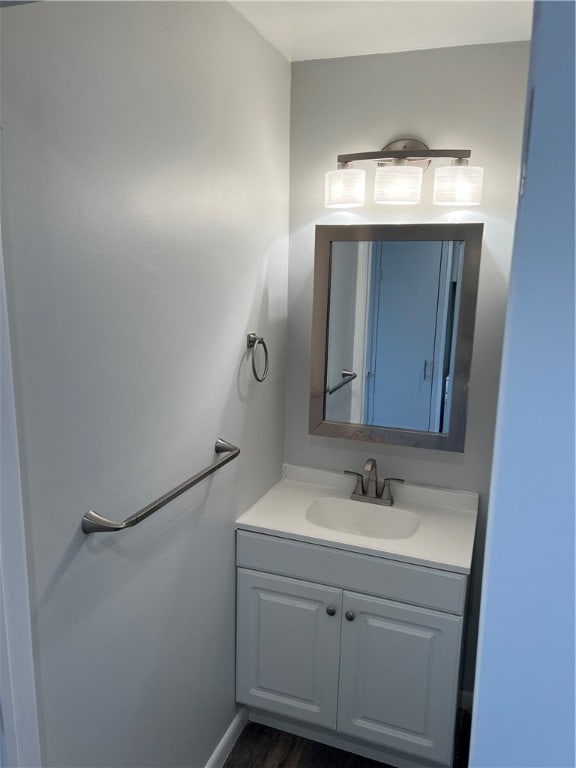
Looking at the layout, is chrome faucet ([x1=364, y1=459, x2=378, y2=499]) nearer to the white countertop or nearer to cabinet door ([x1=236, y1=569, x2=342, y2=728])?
the white countertop

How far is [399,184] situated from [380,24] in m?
0.48

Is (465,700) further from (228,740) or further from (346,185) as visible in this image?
(346,185)

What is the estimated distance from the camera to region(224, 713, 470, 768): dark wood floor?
6.44 feet

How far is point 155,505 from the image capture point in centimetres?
132

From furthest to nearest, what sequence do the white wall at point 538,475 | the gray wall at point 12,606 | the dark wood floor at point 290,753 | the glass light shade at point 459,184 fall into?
the dark wood floor at point 290,753 → the glass light shade at point 459,184 → the gray wall at point 12,606 → the white wall at point 538,475

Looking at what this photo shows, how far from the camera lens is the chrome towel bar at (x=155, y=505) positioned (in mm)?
1162

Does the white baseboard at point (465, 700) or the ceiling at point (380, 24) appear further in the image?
the white baseboard at point (465, 700)

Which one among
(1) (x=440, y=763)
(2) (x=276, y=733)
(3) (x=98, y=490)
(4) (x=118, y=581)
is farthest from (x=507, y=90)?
(2) (x=276, y=733)

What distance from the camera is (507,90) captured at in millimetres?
1845

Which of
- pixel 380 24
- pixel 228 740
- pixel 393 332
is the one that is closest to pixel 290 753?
pixel 228 740

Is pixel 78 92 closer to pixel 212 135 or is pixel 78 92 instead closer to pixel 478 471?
pixel 212 135

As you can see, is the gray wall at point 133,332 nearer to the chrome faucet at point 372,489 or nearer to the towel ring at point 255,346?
the towel ring at point 255,346

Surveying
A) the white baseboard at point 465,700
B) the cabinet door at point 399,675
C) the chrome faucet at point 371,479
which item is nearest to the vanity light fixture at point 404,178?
the chrome faucet at point 371,479

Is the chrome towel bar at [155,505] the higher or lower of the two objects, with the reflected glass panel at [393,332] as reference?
lower
